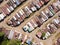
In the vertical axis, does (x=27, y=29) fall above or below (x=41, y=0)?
below

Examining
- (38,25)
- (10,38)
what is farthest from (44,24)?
(10,38)

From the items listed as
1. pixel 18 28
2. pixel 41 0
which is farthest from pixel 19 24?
pixel 41 0

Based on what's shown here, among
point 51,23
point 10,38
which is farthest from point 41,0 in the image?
point 10,38

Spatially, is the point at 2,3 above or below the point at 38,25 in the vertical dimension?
above

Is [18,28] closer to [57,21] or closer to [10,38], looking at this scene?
[10,38]

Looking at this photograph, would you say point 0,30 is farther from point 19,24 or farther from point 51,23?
point 51,23

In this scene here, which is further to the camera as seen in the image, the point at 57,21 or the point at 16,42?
the point at 57,21

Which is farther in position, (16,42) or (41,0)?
(41,0)

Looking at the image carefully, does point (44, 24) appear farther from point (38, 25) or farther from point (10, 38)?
point (10, 38)
